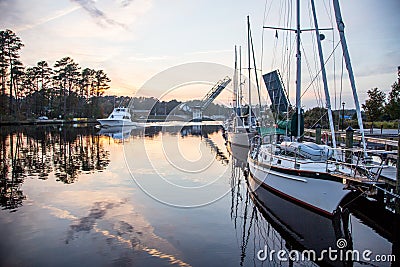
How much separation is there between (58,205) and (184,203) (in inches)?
158

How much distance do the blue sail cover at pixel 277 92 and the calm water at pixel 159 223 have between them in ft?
20.6

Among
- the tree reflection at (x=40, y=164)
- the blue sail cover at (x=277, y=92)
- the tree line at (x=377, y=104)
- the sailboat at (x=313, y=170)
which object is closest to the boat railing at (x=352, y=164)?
the sailboat at (x=313, y=170)

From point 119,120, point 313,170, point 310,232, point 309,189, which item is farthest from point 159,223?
point 119,120

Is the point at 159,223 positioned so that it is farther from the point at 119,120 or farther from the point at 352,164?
the point at 119,120

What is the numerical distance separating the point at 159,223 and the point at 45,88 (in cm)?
6862

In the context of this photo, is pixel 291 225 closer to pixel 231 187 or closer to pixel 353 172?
pixel 353 172

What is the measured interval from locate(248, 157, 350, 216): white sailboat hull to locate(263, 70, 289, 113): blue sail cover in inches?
300

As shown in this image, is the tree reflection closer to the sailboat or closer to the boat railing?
the sailboat

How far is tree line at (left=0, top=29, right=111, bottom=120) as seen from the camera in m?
53.2

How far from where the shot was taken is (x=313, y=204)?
936 centimetres

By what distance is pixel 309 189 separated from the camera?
9320mm

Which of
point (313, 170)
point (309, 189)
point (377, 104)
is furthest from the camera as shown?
point (377, 104)

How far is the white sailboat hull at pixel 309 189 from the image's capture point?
8.63 metres

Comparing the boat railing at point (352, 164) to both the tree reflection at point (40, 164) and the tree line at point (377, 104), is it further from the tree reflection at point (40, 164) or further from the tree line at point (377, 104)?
the tree line at point (377, 104)
